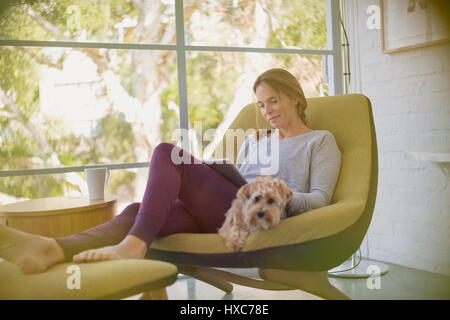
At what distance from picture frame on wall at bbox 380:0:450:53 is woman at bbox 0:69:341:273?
110cm

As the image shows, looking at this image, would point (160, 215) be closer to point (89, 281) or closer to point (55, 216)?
point (89, 281)

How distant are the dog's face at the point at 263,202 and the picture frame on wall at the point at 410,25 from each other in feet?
5.32

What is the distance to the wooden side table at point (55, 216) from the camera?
71.4 inches

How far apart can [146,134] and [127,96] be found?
349 mm

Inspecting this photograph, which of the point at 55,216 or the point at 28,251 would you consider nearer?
the point at 28,251

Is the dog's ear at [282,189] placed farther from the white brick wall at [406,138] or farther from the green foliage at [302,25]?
the green foliage at [302,25]

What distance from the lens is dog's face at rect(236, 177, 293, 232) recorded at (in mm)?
1392

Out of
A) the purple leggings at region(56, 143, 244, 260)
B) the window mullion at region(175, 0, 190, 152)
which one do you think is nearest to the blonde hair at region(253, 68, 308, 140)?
the purple leggings at region(56, 143, 244, 260)

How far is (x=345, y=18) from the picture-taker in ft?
10.1

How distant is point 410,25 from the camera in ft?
8.50

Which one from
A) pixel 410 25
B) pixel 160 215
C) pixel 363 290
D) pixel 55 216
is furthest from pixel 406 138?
pixel 55 216

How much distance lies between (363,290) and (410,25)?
1.59 meters

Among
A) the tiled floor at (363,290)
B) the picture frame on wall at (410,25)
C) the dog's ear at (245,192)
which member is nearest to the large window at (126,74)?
the picture frame on wall at (410,25)
